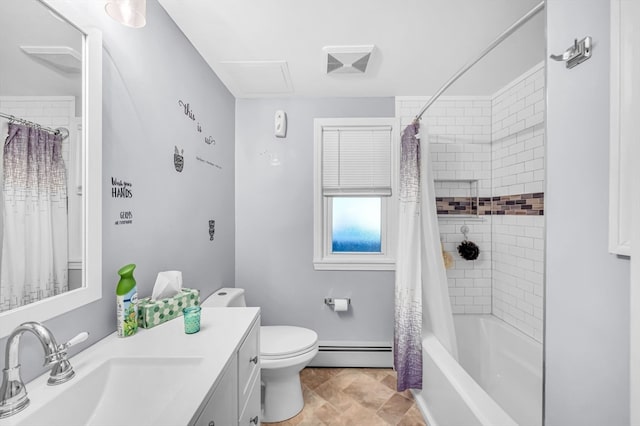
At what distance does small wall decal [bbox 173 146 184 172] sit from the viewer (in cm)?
151

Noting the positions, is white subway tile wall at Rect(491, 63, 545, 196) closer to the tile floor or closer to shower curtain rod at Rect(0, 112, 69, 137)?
the tile floor

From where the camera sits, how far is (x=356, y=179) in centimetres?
246

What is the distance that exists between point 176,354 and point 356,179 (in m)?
1.90

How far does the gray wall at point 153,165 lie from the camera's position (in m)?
1.04

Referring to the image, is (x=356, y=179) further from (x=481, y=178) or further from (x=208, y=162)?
(x=208, y=162)

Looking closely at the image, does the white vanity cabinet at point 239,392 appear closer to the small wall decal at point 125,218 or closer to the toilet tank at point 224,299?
the toilet tank at point 224,299

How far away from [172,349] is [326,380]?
5.33ft

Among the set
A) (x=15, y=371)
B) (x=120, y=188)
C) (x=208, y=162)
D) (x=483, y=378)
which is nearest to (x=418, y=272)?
(x=483, y=378)

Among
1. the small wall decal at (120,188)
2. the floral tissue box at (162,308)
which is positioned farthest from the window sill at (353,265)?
the small wall decal at (120,188)

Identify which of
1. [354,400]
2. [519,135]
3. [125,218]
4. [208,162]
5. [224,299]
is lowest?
[354,400]

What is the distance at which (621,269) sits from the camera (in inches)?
27.9

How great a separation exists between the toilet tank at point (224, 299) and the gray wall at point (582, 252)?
166 centimetres

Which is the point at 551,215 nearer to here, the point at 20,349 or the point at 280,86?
the point at 20,349

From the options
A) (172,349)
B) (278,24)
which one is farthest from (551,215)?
(278,24)
